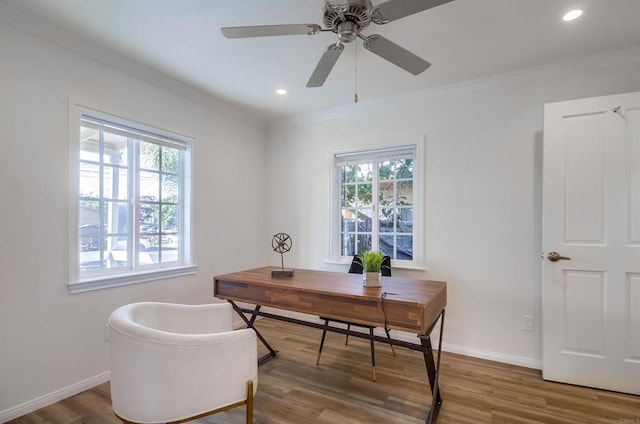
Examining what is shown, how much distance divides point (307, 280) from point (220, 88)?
2.12m

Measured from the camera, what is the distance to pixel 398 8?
1.40 metres

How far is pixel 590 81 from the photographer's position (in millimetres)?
2488

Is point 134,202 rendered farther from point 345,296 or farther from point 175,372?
point 345,296

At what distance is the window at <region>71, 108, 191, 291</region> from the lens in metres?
2.40

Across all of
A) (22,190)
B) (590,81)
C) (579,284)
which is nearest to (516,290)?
(579,284)

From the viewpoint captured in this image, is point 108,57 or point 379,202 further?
point 379,202

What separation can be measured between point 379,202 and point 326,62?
1.90m

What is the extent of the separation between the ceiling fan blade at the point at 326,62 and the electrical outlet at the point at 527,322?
2.56 meters

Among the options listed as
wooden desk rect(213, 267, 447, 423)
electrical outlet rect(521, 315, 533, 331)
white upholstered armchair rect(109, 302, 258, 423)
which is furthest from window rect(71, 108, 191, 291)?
electrical outlet rect(521, 315, 533, 331)

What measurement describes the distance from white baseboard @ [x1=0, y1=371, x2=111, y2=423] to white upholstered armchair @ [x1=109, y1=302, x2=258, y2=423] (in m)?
1.05

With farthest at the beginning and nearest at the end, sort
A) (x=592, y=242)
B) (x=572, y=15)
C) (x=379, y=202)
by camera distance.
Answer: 1. (x=379, y=202)
2. (x=592, y=242)
3. (x=572, y=15)

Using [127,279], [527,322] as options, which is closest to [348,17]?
[127,279]

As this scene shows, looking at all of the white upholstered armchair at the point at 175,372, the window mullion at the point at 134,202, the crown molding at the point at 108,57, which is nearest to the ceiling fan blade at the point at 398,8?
the white upholstered armchair at the point at 175,372

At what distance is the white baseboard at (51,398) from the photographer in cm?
192
